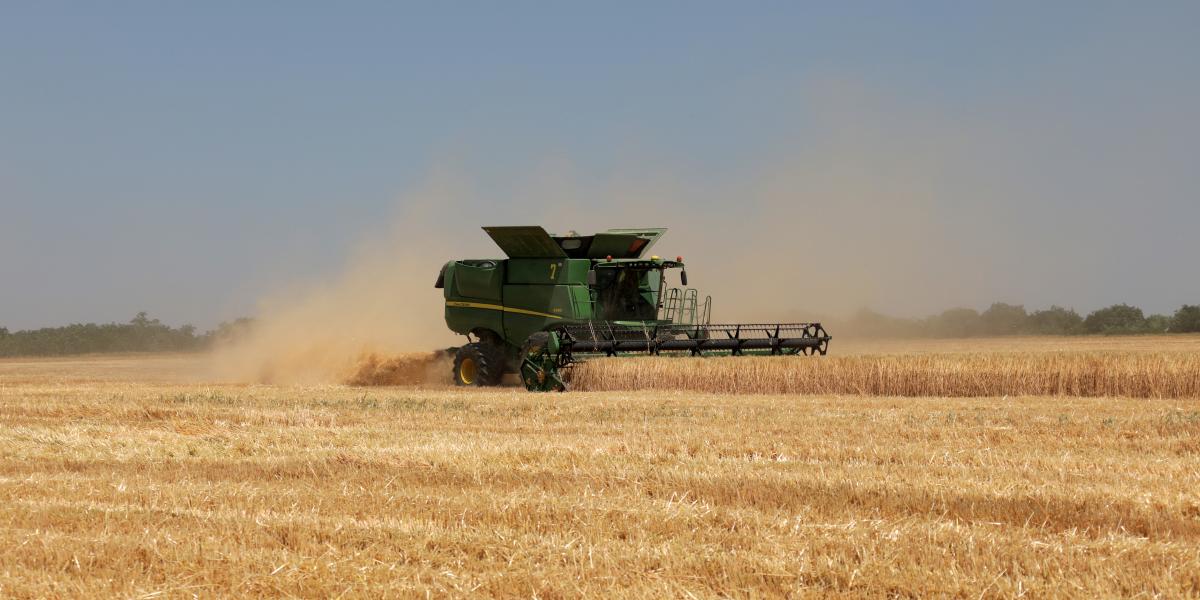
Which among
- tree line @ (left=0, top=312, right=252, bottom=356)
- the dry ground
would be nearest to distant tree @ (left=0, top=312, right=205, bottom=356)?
tree line @ (left=0, top=312, right=252, bottom=356)

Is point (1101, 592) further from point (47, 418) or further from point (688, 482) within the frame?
point (47, 418)

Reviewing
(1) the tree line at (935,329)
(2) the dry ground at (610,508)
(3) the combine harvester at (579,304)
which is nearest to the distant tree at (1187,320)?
(1) the tree line at (935,329)

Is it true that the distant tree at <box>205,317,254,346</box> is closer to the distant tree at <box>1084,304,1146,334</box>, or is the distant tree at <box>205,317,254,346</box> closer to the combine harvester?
the combine harvester

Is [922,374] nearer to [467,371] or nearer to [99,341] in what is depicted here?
[467,371]

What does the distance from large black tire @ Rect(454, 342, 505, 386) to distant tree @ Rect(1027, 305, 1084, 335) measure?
3197cm

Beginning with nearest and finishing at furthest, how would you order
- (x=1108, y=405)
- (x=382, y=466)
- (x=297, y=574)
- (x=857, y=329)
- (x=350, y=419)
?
(x=297, y=574) → (x=382, y=466) → (x=350, y=419) → (x=1108, y=405) → (x=857, y=329)

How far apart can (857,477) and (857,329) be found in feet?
114

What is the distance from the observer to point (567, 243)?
1975 cm

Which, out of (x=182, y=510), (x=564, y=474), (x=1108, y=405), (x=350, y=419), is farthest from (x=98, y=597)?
(x=1108, y=405)

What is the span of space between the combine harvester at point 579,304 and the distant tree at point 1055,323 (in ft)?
94.1

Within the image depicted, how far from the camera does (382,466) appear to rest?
24.8 feet

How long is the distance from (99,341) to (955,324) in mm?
41388

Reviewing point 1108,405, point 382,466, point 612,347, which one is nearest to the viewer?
point 382,466

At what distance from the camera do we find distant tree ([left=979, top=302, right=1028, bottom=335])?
4525 cm
